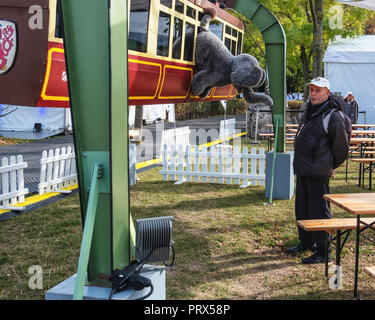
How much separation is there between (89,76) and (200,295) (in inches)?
103

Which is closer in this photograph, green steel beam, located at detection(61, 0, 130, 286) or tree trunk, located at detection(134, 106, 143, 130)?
green steel beam, located at detection(61, 0, 130, 286)

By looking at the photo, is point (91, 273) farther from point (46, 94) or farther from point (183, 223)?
point (183, 223)

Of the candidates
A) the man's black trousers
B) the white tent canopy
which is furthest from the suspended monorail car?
the white tent canopy

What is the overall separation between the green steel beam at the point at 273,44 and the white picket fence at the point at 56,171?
4448 mm

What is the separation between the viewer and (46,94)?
4.53 meters

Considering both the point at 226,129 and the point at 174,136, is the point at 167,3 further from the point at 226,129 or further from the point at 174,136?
the point at 226,129

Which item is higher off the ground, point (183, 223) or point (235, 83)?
point (235, 83)

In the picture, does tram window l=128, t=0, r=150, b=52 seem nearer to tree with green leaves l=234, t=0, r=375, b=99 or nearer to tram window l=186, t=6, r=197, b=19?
tram window l=186, t=6, r=197, b=19

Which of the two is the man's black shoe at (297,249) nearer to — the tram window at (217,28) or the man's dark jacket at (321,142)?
the man's dark jacket at (321,142)

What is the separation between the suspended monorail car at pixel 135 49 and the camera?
169 inches

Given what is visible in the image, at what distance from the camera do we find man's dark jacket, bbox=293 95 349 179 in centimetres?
507

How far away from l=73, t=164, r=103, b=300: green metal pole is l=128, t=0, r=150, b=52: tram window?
3.45 m

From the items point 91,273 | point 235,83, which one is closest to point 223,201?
point 235,83

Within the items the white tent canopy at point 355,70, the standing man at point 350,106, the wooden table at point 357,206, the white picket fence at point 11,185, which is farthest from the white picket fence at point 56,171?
the white tent canopy at point 355,70
